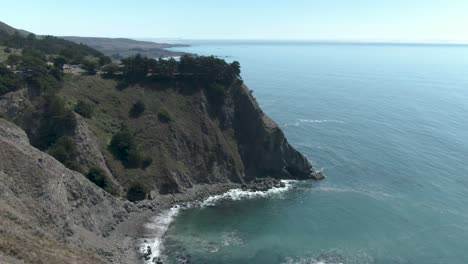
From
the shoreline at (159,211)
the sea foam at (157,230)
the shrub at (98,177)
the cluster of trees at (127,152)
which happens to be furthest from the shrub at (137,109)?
the sea foam at (157,230)

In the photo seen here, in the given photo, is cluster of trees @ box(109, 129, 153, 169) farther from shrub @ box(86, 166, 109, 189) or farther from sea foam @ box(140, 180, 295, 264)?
sea foam @ box(140, 180, 295, 264)

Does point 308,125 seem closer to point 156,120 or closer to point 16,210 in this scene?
point 156,120

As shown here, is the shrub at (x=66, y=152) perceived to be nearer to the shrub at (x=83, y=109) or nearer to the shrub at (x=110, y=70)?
the shrub at (x=83, y=109)

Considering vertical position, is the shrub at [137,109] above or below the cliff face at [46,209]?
above

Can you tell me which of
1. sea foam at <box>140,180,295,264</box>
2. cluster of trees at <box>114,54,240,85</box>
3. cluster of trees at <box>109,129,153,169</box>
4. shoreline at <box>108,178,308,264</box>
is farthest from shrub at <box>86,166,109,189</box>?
cluster of trees at <box>114,54,240,85</box>

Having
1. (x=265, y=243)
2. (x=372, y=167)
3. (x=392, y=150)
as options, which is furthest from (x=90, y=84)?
(x=392, y=150)

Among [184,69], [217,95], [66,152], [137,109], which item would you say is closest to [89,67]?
[137,109]
